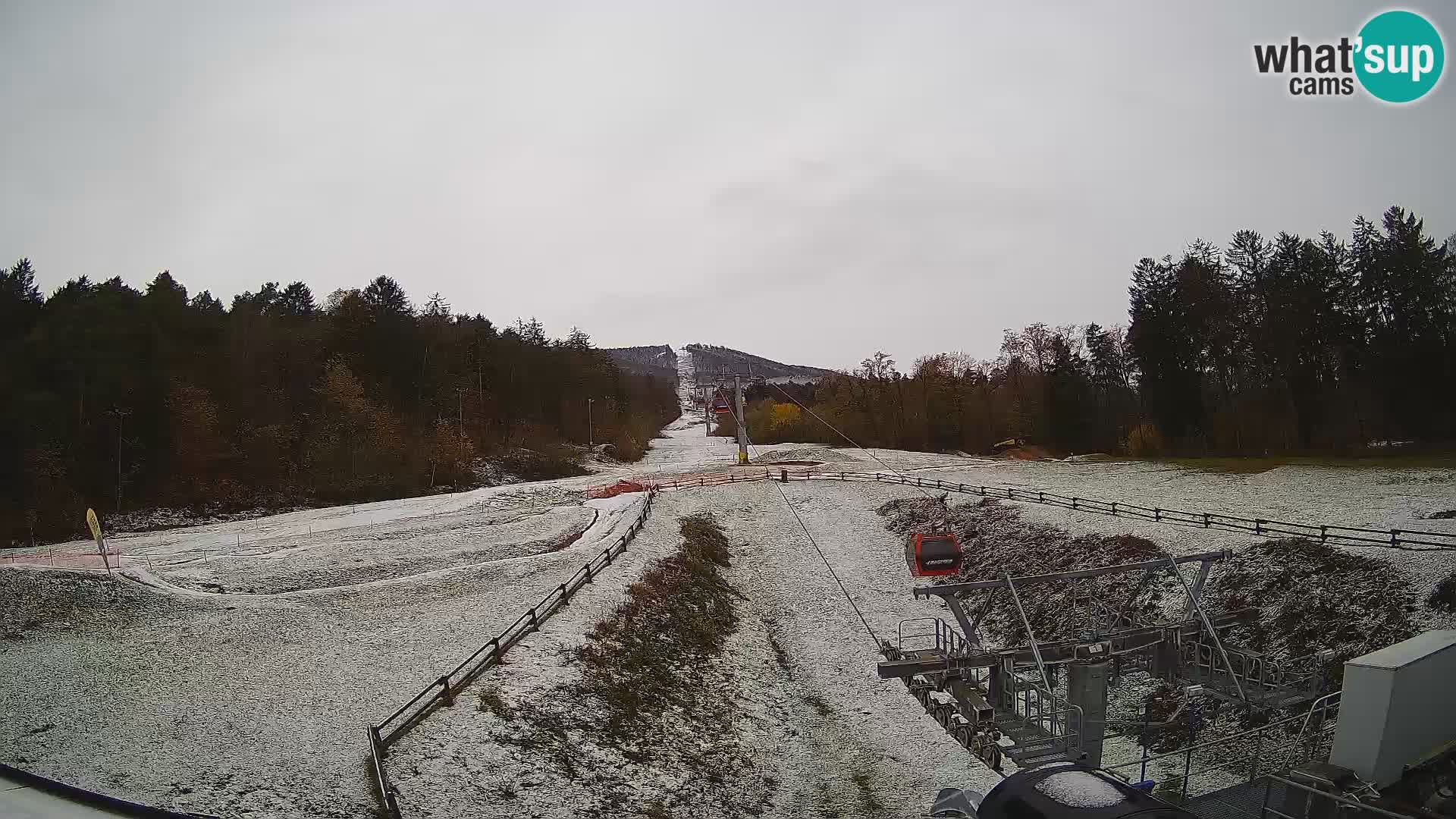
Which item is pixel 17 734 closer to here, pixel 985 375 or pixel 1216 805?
pixel 1216 805

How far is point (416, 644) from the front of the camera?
2305cm

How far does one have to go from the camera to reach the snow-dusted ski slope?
15711 millimetres

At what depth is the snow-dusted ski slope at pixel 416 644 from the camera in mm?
15711

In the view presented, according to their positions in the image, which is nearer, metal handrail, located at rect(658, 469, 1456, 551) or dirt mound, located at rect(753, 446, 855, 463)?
Answer: metal handrail, located at rect(658, 469, 1456, 551)

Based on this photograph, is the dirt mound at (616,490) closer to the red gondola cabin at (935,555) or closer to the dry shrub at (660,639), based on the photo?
the dry shrub at (660,639)

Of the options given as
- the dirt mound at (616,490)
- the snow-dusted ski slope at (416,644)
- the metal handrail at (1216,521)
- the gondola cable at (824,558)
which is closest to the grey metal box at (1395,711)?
the snow-dusted ski slope at (416,644)

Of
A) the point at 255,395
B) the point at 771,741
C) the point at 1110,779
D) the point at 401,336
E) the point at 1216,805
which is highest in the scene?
the point at 401,336

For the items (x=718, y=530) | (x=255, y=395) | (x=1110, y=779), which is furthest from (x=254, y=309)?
(x=1110, y=779)

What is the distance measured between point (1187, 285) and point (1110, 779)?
6872 cm

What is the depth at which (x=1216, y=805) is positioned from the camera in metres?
10.5

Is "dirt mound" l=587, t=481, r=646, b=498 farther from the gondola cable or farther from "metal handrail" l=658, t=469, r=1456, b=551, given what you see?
the gondola cable

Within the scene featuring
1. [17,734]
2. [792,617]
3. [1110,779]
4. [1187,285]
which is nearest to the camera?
[1110,779]

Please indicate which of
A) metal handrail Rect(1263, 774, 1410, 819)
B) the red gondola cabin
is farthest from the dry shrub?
metal handrail Rect(1263, 774, 1410, 819)

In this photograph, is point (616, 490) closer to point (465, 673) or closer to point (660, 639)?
point (660, 639)
